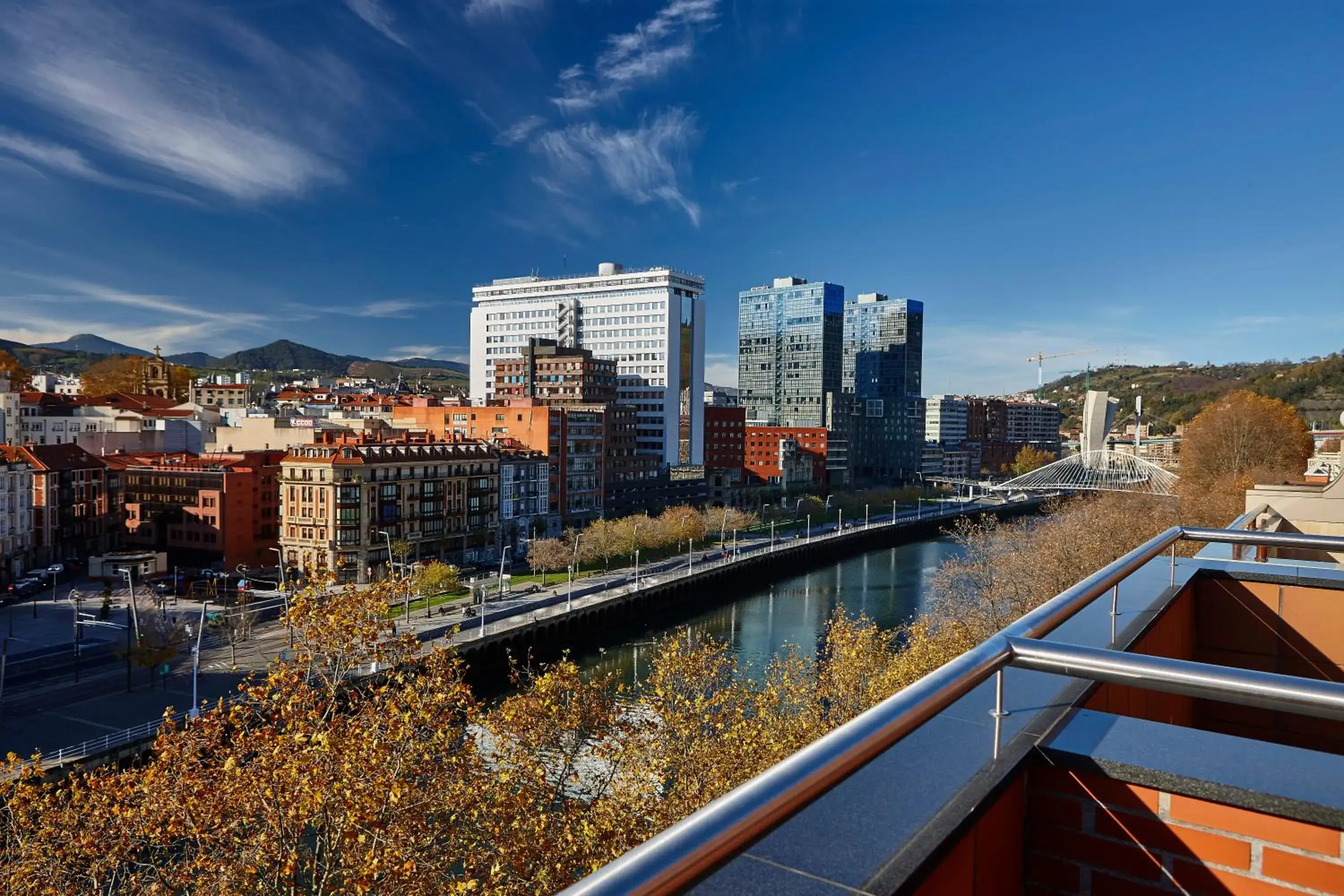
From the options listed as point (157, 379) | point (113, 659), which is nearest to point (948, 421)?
point (157, 379)

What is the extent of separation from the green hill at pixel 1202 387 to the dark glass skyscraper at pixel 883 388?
24.8 m

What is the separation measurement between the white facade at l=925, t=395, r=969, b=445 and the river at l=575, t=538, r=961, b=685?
2680 inches

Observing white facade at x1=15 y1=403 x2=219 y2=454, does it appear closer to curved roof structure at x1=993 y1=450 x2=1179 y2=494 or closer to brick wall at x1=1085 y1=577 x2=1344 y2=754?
curved roof structure at x1=993 y1=450 x2=1179 y2=494

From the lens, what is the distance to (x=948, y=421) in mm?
113250

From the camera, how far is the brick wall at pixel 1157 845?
4.90ft

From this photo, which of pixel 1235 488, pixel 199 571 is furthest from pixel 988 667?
pixel 199 571

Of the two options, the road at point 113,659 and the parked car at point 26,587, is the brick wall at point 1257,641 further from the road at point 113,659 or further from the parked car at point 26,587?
the parked car at point 26,587

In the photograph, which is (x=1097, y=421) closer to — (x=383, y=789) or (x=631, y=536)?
(x=631, y=536)

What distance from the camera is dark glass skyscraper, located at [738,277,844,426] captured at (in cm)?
10306

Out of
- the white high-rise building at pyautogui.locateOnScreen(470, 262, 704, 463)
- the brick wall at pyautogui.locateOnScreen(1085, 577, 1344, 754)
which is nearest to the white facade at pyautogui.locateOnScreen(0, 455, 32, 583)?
the white high-rise building at pyautogui.locateOnScreen(470, 262, 704, 463)

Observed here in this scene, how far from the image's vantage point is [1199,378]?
125062mm

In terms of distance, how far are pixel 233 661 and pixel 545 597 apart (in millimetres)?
13403

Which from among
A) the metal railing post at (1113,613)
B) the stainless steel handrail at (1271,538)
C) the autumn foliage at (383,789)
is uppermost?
the stainless steel handrail at (1271,538)

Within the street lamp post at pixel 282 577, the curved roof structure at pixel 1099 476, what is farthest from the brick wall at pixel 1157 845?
the curved roof structure at pixel 1099 476
